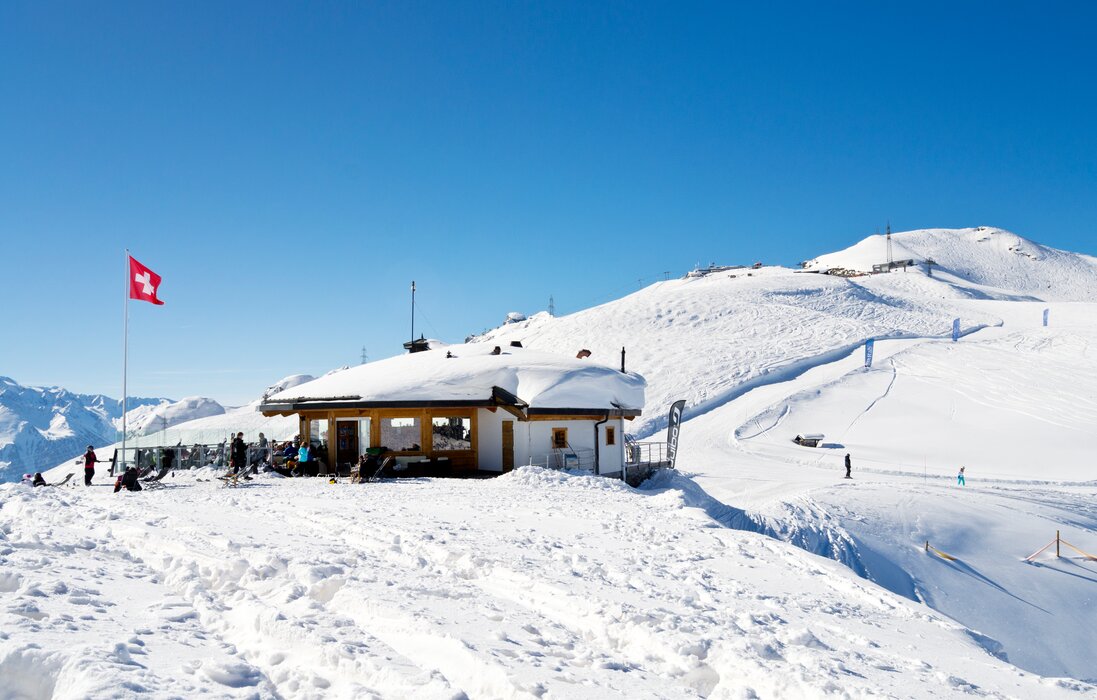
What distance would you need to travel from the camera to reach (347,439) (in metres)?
23.0

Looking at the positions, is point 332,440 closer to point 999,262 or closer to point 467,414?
point 467,414

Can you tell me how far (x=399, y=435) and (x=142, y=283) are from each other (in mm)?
9101

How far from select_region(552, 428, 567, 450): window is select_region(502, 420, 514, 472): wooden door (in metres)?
1.44

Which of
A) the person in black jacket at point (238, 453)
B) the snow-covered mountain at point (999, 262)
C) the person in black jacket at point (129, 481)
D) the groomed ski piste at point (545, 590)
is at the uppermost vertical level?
the snow-covered mountain at point (999, 262)

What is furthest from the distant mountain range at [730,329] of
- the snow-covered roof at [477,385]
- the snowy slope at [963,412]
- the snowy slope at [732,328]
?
the snow-covered roof at [477,385]

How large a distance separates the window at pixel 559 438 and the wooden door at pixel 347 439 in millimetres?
5940

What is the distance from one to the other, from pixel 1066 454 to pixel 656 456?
1956 cm

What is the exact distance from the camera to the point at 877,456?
39125 millimetres

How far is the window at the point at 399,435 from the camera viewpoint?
79.6 feet

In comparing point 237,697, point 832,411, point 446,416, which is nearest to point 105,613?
point 237,697

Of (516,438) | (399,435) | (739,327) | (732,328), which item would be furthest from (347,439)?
(739,327)

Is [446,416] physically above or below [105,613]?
above

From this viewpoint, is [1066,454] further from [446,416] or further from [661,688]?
[661,688]

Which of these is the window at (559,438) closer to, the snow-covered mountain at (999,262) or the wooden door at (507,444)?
the wooden door at (507,444)
